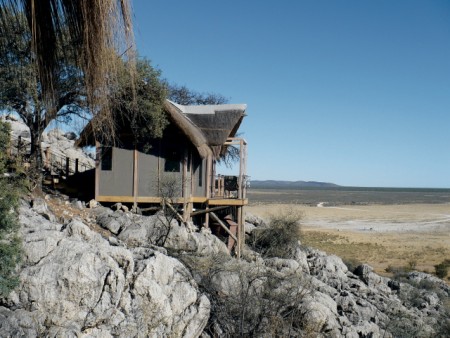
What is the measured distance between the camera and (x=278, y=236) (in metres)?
22.2

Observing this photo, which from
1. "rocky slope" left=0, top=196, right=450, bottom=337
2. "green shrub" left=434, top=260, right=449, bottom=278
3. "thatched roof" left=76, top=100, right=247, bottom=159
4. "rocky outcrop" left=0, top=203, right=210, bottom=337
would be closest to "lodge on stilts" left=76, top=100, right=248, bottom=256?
"thatched roof" left=76, top=100, right=247, bottom=159

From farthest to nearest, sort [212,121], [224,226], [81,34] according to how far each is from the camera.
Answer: [212,121]
[224,226]
[81,34]

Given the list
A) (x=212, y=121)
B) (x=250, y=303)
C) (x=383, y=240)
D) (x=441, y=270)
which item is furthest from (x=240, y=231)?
(x=383, y=240)

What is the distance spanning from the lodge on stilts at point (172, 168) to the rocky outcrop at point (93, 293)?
22.4 feet

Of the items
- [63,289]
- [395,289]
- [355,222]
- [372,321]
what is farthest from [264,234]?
[355,222]

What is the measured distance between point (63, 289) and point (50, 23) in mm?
8121

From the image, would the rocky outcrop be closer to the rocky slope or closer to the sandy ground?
the rocky slope

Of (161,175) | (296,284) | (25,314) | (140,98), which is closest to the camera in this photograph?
(25,314)

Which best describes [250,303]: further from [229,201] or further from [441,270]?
[441,270]

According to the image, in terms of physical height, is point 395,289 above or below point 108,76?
below

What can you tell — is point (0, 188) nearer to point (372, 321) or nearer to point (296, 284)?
point (296, 284)

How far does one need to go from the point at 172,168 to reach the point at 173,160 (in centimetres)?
35

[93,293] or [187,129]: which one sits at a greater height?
[187,129]

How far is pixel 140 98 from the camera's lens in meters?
16.8
